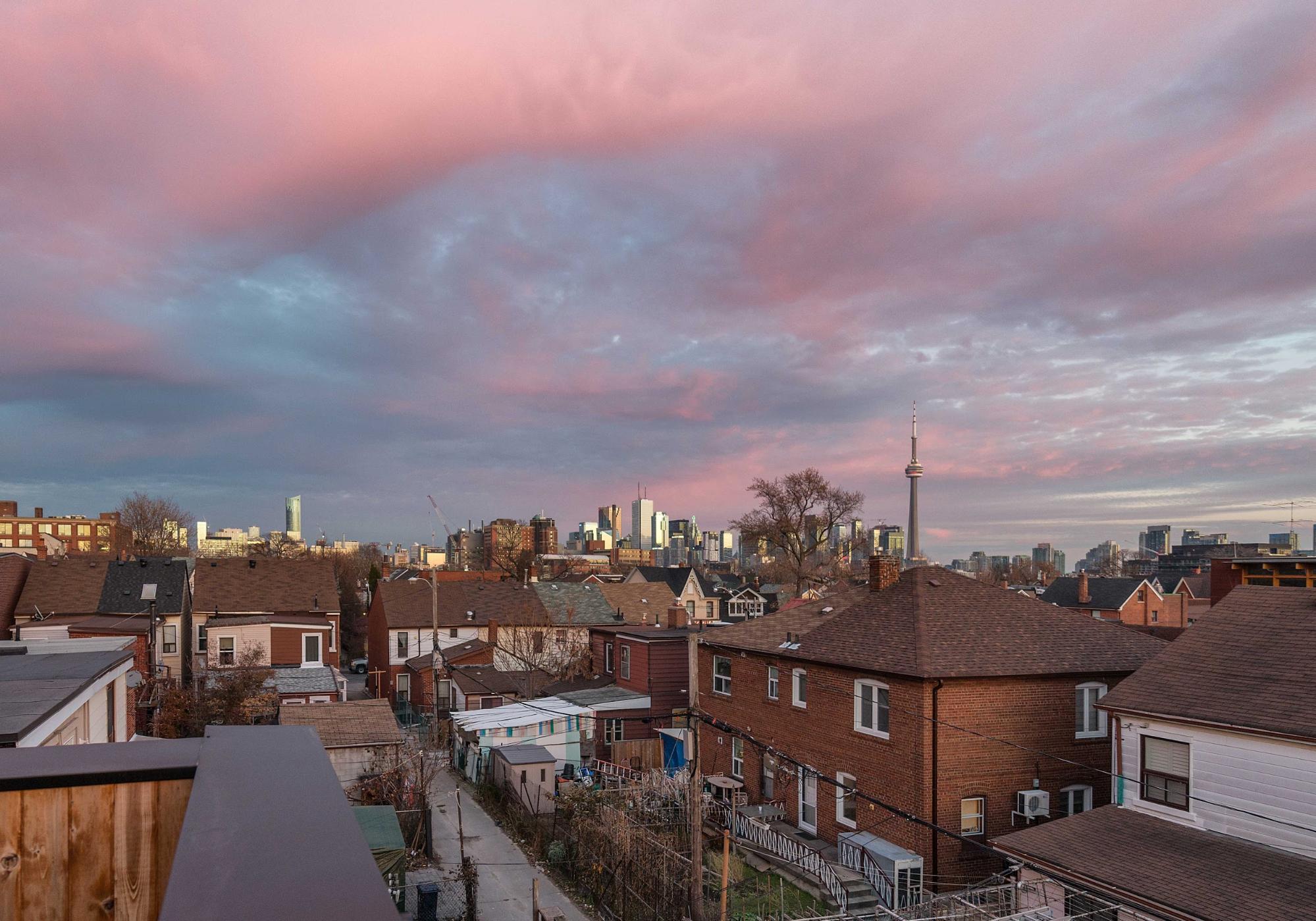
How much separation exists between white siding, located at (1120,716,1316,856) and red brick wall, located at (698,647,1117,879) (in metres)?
4.57

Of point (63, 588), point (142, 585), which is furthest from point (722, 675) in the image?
point (63, 588)

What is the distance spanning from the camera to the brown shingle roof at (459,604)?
52406mm

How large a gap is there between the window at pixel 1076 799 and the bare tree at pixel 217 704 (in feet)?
85.0

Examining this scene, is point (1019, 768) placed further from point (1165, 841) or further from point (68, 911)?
point (68, 911)

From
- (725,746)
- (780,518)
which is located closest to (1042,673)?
(725,746)

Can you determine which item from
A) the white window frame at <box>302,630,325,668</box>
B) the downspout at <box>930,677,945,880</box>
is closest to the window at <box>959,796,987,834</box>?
the downspout at <box>930,677,945,880</box>

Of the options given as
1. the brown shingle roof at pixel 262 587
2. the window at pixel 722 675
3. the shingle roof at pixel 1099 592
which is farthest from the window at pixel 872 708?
the shingle roof at pixel 1099 592

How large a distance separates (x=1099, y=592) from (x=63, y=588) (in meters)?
76.4

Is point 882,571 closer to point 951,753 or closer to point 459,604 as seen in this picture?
point 951,753

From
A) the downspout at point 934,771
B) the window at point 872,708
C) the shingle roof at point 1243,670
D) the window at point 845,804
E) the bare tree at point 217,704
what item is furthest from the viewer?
the bare tree at point 217,704

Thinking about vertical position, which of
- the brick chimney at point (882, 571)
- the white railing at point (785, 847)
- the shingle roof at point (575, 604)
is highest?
the brick chimney at point (882, 571)

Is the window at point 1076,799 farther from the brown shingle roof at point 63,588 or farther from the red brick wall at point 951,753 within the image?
the brown shingle roof at point 63,588

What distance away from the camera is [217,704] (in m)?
30.5

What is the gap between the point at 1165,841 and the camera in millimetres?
16375
